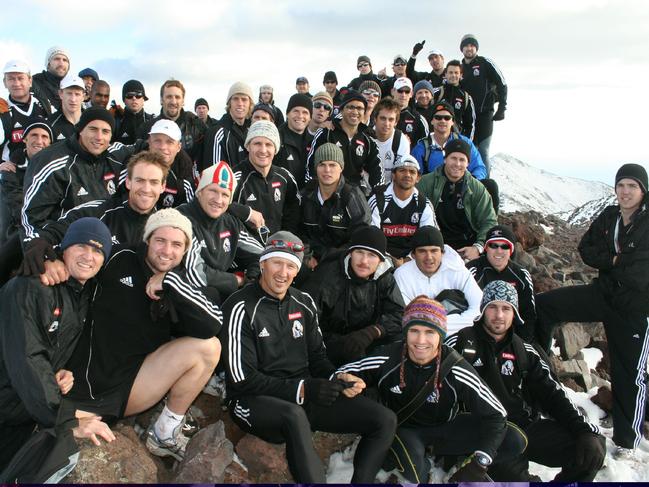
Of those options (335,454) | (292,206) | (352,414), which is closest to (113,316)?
(352,414)

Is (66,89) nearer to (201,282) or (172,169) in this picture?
(172,169)

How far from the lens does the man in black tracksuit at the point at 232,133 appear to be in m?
9.80

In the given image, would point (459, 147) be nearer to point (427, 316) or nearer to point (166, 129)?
point (427, 316)

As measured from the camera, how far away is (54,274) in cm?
459

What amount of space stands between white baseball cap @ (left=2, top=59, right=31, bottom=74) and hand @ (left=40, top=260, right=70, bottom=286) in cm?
697

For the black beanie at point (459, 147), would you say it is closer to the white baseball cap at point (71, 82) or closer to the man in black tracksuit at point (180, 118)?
the man in black tracksuit at point (180, 118)

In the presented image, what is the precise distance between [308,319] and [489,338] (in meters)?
2.28

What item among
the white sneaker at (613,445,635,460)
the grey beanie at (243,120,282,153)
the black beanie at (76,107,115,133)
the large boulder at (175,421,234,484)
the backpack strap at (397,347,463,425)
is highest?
the black beanie at (76,107,115,133)

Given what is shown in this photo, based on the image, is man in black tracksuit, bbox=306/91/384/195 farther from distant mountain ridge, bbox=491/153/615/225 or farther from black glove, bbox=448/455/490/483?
distant mountain ridge, bbox=491/153/615/225

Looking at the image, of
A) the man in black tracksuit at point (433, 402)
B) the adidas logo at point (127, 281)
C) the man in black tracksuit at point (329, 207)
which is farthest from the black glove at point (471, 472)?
the adidas logo at point (127, 281)

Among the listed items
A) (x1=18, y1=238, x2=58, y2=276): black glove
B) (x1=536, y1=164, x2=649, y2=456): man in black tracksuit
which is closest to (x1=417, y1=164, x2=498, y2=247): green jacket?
(x1=536, y1=164, x2=649, y2=456): man in black tracksuit

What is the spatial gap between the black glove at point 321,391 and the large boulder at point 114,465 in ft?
5.27

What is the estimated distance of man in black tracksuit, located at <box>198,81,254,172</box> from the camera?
9805 millimetres

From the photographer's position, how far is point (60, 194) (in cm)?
663
